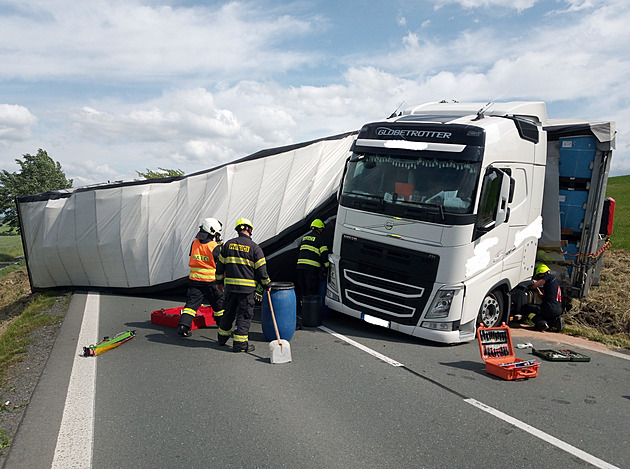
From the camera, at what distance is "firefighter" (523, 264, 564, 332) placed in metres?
8.00

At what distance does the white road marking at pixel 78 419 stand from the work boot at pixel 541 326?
683 cm

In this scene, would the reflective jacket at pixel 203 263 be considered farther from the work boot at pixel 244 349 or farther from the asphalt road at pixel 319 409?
the work boot at pixel 244 349

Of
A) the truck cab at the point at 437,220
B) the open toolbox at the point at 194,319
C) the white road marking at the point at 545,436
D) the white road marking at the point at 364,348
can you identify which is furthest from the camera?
the open toolbox at the point at 194,319

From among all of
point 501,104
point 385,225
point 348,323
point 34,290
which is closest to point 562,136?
point 501,104

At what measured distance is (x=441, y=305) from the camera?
6.57 meters

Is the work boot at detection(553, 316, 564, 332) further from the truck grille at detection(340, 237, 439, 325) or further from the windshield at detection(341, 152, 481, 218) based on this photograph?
the windshield at detection(341, 152, 481, 218)

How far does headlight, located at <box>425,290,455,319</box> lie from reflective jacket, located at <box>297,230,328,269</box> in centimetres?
219

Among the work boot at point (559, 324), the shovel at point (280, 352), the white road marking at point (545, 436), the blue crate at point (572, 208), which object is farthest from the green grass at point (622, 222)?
the shovel at point (280, 352)

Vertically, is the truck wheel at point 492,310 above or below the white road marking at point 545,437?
above

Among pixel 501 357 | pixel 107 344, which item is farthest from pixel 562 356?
→ pixel 107 344

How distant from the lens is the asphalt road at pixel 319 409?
148 inches

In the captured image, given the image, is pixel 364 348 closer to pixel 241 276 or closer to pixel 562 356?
pixel 241 276

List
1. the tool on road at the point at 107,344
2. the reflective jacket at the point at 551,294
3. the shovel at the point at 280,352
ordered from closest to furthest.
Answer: the shovel at the point at 280,352
the tool on road at the point at 107,344
the reflective jacket at the point at 551,294

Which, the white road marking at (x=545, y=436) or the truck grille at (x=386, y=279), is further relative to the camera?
the truck grille at (x=386, y=279)
